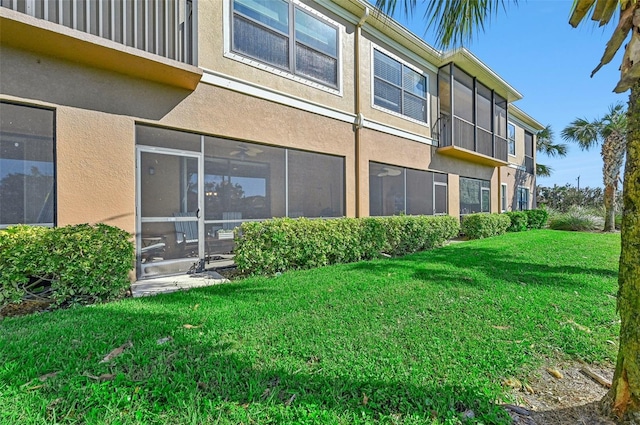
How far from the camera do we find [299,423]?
6.45 ft

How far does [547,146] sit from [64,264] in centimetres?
3108

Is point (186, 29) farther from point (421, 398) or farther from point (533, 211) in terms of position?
point (533, 211)

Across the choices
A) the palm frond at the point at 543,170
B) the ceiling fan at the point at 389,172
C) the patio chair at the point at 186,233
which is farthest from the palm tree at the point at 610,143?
the patio chair at the point at 186,233

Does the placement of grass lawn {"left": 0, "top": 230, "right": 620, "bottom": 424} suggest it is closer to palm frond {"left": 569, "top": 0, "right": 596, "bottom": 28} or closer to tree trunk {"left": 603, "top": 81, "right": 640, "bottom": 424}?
tree trunk {"left": 603, "top": 81, "right": 640, "bottom": 424}

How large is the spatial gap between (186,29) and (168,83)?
1.06 meters

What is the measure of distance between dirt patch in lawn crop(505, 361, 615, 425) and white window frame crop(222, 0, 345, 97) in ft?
23.9

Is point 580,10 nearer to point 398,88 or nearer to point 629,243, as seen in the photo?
point 629,243

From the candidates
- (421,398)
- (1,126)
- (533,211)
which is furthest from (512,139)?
(1,126)

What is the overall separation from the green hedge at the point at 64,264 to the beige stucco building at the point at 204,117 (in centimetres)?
91

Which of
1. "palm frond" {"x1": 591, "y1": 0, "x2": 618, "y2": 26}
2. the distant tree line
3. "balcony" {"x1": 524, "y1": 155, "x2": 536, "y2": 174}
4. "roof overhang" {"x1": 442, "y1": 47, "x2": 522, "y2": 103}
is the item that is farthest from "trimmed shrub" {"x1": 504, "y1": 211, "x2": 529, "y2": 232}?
"palm frond" {"x1": 591, "y1": 0, "x2": 618, "y2": 26}

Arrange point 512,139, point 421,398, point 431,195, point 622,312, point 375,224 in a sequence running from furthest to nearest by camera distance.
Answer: point 512,139 → point 431,195 → point 375,224 → point 421,398 → point 622,312

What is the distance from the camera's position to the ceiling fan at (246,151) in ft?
23.0

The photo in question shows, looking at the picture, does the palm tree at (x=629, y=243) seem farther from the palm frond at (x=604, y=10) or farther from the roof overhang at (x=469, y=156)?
the roof overhang at (x=469, y=156)

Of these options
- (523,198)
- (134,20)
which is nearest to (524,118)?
(523,198)
